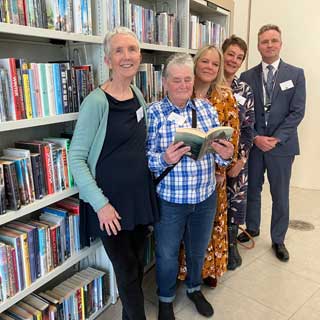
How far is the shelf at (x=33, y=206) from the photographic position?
136 cm

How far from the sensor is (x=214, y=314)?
6.48ft

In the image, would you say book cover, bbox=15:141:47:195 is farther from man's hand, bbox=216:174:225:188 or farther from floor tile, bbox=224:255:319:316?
floor tile, bbox=224:255:319:316

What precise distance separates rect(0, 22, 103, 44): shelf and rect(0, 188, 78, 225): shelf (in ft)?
2.27

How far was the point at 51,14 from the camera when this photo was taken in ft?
4.79

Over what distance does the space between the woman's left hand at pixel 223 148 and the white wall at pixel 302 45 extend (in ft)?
9.09

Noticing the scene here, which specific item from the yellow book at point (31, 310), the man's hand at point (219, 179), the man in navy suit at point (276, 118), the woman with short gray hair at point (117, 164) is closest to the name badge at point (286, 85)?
the man in navy suit at point (276, 118)

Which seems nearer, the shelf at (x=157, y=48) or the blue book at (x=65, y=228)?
the blue book at (x=65, y=228)

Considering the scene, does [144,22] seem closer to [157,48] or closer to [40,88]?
[157,48]

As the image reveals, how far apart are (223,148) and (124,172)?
48 cm

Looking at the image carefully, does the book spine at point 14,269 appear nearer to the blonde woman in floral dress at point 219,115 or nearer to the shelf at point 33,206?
the shelf at point 33,206

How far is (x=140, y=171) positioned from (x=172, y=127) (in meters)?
0.26

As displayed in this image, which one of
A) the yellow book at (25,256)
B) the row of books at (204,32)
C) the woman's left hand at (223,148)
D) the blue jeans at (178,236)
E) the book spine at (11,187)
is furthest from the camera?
the row of books at (204,32)

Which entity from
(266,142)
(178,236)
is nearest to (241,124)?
(266,142)

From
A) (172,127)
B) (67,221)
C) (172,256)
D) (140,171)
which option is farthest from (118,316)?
(172,127)
